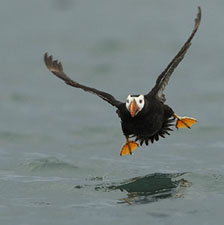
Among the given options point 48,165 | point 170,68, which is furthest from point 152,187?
point 48,165

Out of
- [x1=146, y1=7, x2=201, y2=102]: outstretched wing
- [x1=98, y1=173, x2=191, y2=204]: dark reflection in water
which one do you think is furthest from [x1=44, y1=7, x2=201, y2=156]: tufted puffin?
[x1=98, y1=173, x2=191, y2=204]: dark reflection in water

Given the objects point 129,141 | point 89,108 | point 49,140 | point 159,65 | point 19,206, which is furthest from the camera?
point 159,65

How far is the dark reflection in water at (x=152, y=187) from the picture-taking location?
13.2 m

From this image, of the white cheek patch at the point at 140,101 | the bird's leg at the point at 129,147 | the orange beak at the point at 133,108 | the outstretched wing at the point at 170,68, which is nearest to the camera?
the orange beak at the point at 133,108

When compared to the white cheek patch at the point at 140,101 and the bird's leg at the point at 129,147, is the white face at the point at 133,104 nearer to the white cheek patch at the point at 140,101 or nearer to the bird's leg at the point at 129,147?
the white cheek patch at the point at 140,101

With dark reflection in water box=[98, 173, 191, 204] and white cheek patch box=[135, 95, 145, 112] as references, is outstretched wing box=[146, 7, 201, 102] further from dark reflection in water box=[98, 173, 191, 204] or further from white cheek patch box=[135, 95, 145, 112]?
dark reflection in water box=[98, 173, 191, 204]

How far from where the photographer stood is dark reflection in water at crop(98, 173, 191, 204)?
13164mm

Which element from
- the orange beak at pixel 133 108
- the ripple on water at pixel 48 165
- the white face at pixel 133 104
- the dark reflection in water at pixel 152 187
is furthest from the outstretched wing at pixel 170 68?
the ripple on water at pixel 48 165

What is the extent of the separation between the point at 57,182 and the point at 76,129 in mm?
4970

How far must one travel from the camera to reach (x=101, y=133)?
19328 mm

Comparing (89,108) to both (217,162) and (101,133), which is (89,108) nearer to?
(101,133)

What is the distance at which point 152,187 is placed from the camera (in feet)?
45.4

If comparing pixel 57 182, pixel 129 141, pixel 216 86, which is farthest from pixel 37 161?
pixel 216 86

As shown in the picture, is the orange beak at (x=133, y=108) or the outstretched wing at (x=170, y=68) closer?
the orange beak at (x=133, y=108)
